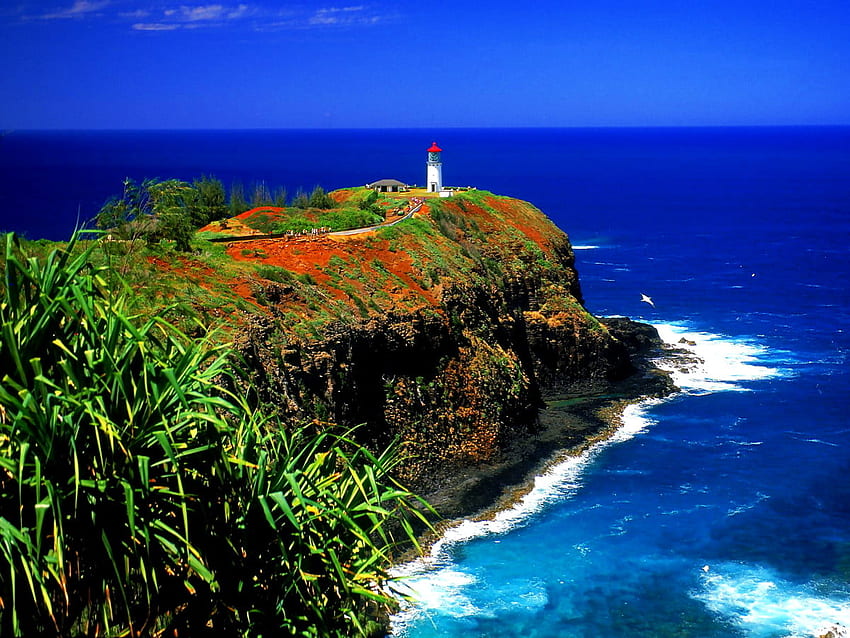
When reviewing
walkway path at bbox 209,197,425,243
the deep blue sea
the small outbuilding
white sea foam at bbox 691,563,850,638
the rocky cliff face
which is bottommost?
white sea foam at bbox 691,563,850,638

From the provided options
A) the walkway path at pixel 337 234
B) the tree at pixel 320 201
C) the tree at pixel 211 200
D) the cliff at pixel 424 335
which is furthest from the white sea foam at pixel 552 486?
the tree at pixel 211 200

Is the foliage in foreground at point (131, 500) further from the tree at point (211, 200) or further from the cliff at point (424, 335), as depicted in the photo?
the tree at point (211, 200)

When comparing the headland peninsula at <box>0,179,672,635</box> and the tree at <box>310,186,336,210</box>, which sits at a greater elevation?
the tree at <box>310,186,336,210</box>

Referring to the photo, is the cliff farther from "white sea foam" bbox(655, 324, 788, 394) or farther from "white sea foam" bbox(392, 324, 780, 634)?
"white sea foam" bbox(655, 324, 788, 394)

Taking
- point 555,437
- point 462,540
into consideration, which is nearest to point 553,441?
point 555,437

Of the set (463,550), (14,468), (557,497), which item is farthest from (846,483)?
(14,468)

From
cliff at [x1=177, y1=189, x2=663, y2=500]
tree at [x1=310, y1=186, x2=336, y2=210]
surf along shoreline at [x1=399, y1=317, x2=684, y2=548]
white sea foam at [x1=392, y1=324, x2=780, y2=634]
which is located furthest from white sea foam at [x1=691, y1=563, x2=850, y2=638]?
tree at [x1=310, y1=186, x2=336, y2=210]
